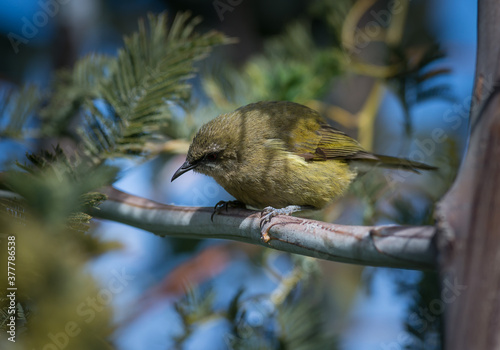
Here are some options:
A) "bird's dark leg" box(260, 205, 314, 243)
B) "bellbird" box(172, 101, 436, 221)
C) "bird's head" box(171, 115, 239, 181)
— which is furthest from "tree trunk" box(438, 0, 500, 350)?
"bird's head" box(171, 115, 239, 181)

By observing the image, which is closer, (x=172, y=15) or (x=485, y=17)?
(x=485, y=17)

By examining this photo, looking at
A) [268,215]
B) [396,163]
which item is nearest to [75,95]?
[268,215]

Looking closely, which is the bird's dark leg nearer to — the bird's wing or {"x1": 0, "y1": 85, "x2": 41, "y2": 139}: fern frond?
the bird's wing

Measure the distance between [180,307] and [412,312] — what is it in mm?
1128

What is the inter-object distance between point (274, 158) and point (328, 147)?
456 millimetres

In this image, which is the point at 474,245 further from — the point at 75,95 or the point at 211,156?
the point at 75,95

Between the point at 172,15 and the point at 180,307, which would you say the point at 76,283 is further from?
A: the point at 172,15

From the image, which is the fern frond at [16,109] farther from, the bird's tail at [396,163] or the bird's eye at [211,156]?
the bird's tail at [396,163]

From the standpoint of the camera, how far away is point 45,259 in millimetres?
1362

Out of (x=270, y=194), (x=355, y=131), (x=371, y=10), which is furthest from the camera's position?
(x=355, y=131)

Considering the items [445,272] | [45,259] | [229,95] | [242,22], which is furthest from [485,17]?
[242,22]

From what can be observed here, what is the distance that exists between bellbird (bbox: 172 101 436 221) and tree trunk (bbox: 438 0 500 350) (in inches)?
63.7

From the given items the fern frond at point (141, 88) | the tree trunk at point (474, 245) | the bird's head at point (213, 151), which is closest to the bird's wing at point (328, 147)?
the bird's head at point (213, 151)

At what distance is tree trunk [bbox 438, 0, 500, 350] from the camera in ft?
3.14
